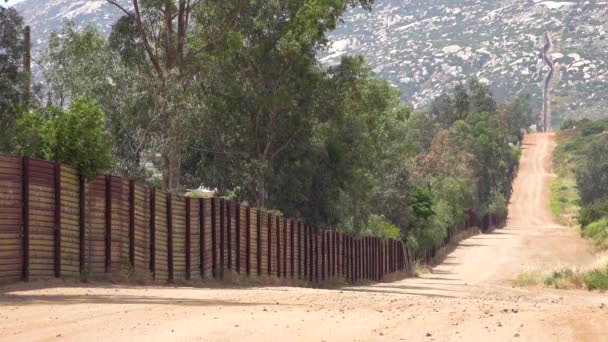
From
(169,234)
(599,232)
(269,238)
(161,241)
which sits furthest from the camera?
(599,232)

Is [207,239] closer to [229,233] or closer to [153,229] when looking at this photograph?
[229,233]

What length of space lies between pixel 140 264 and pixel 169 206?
2910 millimetres

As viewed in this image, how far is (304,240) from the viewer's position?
161 ft

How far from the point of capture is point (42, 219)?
2338 cm

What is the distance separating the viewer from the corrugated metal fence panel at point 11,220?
21.7 metres

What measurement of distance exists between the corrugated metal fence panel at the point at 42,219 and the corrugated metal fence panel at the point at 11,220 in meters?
0.46

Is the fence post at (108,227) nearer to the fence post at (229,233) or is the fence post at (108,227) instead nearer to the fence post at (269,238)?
the fence post at (229,233)

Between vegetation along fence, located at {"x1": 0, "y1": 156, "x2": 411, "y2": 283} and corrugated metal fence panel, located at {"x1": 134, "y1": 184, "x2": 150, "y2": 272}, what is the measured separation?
0.09ft

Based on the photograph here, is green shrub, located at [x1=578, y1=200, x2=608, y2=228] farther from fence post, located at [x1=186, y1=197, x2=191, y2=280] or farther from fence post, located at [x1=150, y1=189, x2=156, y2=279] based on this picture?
fence post, located at [x1=150, y1=189, x2=156, y2=279]

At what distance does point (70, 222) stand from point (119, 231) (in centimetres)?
267

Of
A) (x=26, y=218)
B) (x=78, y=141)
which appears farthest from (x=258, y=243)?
(x=26, y=218)

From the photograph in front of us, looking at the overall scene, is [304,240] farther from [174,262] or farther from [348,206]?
[174,262]

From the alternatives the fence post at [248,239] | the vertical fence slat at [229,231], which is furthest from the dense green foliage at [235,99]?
the vertical fence slat at [229,231]

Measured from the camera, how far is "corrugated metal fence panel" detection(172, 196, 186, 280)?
103ft
